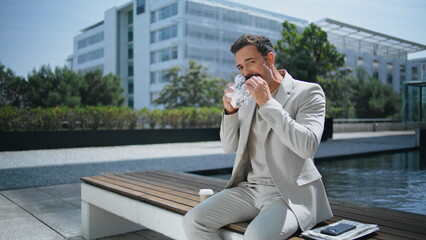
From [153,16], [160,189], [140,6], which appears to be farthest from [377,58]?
[160,189]

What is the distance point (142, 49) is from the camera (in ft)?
192

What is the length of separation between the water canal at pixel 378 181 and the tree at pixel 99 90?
28.6 m

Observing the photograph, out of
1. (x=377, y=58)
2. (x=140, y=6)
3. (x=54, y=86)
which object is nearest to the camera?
(x=54, y=86)

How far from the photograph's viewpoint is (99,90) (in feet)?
120

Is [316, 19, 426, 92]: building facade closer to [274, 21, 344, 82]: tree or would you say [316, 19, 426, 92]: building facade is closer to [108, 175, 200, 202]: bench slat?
[274, 21, 344, 82]: tree

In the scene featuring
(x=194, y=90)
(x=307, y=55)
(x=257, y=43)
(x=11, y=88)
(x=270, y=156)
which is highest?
(x=307, y=55)

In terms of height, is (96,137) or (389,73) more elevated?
(389,73)

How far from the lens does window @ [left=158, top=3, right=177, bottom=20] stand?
52.2 m

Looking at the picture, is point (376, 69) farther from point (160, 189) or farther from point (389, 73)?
point (160, 189)

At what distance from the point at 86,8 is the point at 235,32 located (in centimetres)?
2350

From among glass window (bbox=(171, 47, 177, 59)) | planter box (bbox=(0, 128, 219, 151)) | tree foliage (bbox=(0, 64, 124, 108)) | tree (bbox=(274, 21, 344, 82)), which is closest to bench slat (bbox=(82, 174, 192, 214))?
planter box (bbox=(0, 128, 219, 151))

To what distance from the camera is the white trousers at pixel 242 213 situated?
1916 millimetres

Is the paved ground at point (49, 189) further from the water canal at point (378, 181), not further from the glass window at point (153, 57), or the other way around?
the glass window at point (153, 57)

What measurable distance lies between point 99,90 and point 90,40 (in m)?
39.1
